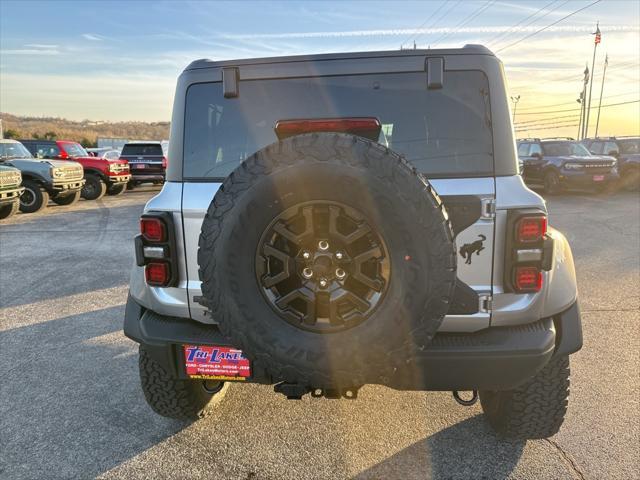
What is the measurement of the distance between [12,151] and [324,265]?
45.4 ft

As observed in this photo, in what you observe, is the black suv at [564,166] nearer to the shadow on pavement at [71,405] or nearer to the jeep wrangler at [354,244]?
the jeep wrangler at [354,244]

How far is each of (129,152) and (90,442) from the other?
18.4 m

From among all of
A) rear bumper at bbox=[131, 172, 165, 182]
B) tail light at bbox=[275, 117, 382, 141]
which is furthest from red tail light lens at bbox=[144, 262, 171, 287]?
rear bumper at bbox=[131, 172, 165, 182]

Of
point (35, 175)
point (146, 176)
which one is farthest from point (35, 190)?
point (146, 176)

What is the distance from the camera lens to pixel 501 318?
7.27 ft

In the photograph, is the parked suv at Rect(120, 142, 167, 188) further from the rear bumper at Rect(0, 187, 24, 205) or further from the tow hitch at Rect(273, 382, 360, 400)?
the tow hitch at Rect(273, 382, 360, 400)

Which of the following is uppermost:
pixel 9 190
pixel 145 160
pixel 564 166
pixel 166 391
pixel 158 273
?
pixel 145 160

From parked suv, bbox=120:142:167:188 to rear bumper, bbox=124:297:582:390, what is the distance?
18.1m

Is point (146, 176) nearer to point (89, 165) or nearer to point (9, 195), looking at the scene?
point (89, 165)

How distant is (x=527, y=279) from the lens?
2172mm

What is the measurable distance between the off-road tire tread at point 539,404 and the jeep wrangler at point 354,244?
0.01m

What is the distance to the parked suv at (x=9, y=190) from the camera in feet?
34.9

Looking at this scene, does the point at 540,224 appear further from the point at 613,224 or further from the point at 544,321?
the point at 613,224

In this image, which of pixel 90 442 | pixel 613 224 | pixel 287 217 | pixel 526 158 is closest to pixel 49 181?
pixel 90 442
